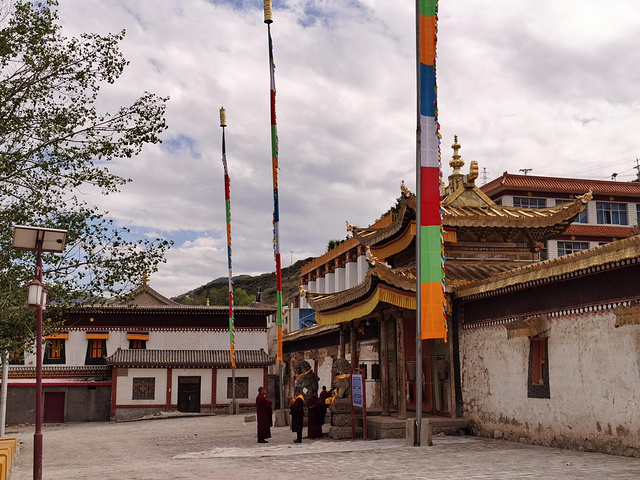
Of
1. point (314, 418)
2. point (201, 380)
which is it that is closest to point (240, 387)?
point (201, 380)

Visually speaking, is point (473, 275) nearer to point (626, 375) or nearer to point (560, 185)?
point (626, 375)

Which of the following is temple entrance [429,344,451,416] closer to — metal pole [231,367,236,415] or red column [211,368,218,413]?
metal pole [231,367,236,415]

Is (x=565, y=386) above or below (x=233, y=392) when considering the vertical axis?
above

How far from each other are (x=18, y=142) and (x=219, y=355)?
24848 millimetres

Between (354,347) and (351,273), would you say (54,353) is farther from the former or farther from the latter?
(351,273)

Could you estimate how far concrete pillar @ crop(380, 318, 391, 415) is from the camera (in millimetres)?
17078

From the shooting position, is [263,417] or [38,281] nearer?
[38,281]

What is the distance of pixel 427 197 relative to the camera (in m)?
12.7

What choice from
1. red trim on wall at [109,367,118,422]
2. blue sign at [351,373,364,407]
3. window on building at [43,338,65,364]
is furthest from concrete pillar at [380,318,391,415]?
window on building at [43,338,65,364]

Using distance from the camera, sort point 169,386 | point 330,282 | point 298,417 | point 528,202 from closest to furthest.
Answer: point 298,417
point 169,386
point 528,202
point 330,282

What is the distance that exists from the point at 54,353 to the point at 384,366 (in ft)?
75.4

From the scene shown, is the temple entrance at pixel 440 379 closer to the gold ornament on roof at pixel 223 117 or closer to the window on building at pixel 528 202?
the gold ornament on roof at pixel 223 117

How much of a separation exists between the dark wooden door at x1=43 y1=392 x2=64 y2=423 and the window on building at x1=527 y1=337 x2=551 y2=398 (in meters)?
26.5

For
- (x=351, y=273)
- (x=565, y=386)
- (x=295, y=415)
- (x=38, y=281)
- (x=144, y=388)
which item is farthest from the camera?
(x=351, y=273)
